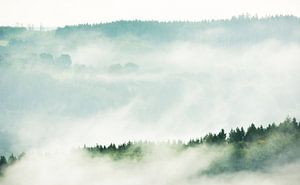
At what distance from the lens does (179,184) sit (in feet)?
484

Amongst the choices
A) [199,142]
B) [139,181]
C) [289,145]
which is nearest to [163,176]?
[139,181]

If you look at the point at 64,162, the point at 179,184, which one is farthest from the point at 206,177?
the point at 64,162

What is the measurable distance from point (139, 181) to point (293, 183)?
43.0 m

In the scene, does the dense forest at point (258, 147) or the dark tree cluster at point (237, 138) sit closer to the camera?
the dense forest at point (258, 147)

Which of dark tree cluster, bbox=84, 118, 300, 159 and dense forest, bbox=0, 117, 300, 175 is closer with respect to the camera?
dense forest, bbox=0, 117, 300, 175

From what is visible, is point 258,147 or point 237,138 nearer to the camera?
point 258,147

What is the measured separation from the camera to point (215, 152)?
15612 cm

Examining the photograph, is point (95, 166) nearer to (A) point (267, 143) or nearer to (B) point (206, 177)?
(B) point (206, 177)

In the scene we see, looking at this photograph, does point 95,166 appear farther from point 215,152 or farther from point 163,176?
point 215,152

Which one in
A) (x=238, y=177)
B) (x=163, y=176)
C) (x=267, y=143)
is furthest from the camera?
(x=163, y=176)

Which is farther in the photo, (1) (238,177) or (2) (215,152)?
(2) (215,152)

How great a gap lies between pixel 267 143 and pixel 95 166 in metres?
49.5

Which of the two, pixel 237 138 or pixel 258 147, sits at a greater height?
pixel 237 138

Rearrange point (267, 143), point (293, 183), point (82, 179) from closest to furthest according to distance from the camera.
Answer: point (293, 183)
point (267, 143)
point (82, 179)
